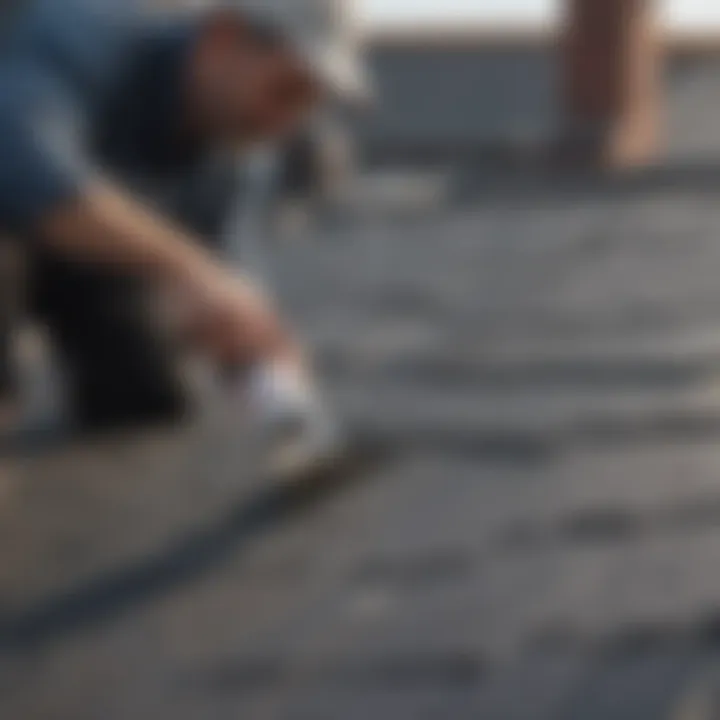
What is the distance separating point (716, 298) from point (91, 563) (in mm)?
1633

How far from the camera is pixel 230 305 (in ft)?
9.62

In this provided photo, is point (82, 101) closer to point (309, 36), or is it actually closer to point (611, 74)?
point (309, 36)

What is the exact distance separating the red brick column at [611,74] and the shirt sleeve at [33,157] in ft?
10.3

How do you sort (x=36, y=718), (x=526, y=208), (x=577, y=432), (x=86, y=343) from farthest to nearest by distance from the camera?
(x=526, y=208), (x=86, y=343), (x=577, y=432), (x=36, y=718)

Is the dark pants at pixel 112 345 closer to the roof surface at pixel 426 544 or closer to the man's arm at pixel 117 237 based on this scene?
the roof surface at pixel 426 544

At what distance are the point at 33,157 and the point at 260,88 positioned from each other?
31cm

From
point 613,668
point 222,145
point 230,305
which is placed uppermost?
point 222,145

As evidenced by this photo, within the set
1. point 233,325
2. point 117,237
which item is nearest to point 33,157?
point 117,237

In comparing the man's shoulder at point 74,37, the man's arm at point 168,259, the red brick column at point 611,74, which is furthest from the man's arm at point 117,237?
the red brick column at point 611,74

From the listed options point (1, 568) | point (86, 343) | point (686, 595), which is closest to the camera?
point (686, 595)

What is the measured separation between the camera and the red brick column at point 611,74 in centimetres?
600

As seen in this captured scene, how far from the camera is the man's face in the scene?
9.00 feet

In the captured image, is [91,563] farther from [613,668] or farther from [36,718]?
[613,668]

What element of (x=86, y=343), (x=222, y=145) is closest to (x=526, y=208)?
(x=86, y=343)
